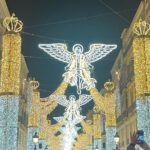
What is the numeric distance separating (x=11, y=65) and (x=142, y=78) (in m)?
5.57

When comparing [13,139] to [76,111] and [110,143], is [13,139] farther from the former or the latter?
[76,111]

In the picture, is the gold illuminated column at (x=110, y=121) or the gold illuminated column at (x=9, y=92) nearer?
the gold illuminated column at (x=9, y=92)

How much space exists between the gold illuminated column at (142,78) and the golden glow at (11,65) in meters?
5.14

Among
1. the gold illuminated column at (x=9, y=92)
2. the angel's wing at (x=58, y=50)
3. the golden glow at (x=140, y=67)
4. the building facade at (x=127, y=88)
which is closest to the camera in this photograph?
the gold illuminated column at (x=9, y=92)

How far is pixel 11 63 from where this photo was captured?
1398 cm

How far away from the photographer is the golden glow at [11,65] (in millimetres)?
13641

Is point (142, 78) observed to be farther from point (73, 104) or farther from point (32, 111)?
point (73, 104)

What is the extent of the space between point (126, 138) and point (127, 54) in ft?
37.0

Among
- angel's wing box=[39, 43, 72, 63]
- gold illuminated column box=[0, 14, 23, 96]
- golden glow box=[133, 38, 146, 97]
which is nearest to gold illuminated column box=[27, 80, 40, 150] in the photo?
angel's wing box=[39, 43, 72, 63]

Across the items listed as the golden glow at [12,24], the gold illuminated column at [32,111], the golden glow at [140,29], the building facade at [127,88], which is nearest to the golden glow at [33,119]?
the gold illuminated column at [32,111]

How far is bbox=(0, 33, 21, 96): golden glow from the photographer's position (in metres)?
13.6

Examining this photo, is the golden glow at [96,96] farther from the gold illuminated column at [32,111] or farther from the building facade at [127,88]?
the building facade at [127,88]

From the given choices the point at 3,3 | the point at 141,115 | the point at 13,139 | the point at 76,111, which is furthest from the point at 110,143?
the point at 3,3

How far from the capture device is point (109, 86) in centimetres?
2466
